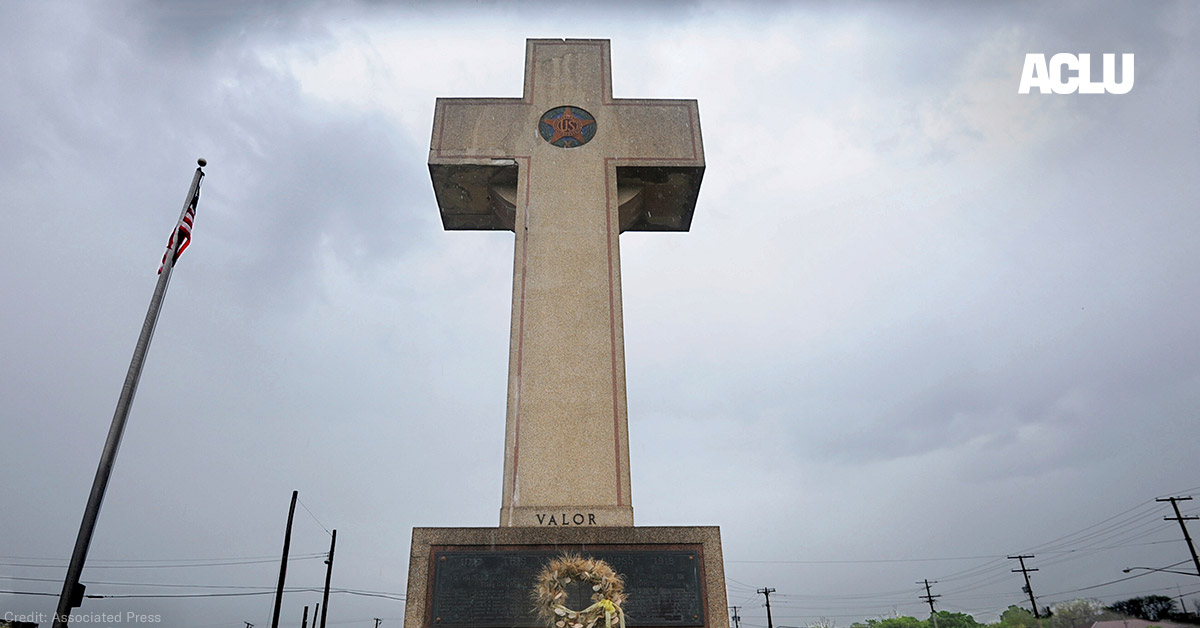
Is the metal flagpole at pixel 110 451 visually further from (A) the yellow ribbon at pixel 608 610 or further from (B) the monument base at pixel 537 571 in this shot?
(A) the yellow ribbon at pixel 608 610

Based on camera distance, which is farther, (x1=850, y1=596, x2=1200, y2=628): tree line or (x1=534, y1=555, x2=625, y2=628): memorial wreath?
(x1=850, y1=596, x2=1200, y2=628): tree line

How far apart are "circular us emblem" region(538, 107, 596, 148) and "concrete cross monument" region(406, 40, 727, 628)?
0.02 metres

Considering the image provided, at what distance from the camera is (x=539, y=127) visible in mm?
9758

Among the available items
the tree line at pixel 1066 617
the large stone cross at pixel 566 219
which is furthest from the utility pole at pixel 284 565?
the tree line at pixel 1066 617

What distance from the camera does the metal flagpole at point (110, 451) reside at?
19.0 feet

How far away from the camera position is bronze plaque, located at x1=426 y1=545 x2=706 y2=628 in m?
5.77

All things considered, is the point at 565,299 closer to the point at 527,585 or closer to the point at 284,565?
the point at 527,585

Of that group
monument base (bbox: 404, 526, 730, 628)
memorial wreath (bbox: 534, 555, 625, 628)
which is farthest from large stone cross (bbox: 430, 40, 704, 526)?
memorial wreath (bbox: 534, 555, 625, 628)

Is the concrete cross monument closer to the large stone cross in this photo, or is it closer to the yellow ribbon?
the large stone cross

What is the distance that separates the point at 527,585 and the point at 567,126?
20.9ft

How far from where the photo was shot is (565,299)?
27.2ft

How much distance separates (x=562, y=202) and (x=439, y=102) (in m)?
2.64

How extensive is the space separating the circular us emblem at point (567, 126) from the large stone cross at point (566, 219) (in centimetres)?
2

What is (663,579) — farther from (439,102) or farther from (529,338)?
(439,102)
